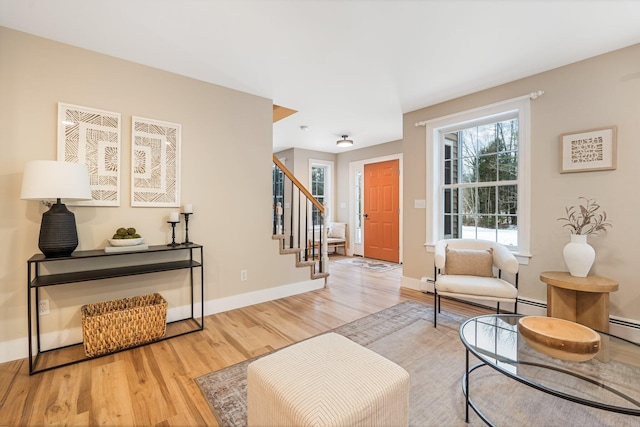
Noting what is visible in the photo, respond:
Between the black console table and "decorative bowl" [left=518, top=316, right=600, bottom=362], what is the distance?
2.47 m

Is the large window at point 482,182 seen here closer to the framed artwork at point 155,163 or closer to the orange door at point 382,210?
the orange door at point 382,210

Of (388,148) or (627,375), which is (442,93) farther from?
(627,375)

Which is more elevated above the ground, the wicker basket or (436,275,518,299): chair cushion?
(436,275,518,299): chair cushion

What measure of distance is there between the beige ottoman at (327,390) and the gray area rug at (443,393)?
465mm

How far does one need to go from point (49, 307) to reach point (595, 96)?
15.8ft

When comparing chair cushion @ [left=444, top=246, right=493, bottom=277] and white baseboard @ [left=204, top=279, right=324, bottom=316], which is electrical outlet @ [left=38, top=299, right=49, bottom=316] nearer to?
white baseboard @ [left=204, top=279, right=324, bottom=316]

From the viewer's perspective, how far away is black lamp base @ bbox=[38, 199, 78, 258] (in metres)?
1.93

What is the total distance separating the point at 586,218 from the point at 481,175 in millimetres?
1094

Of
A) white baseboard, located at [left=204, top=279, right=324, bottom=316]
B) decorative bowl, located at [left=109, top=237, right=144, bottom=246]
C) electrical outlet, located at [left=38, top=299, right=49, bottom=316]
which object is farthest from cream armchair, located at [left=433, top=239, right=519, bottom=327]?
electrical outlet, located at [left=38, top=299, right=49, bottom=316]

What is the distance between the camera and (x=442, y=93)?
3250mm

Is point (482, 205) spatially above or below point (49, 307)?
above

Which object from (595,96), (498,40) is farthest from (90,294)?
(595,96)

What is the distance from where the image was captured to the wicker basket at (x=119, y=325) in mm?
2039

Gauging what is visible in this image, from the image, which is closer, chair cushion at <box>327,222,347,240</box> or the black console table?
the black console table
